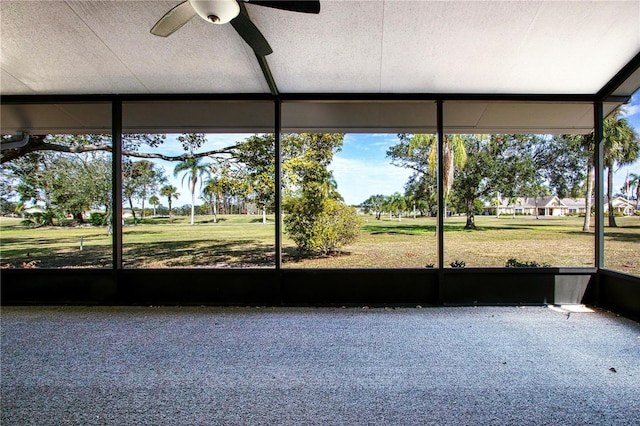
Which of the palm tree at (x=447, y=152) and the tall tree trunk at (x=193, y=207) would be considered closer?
the palm tree at (x=447, y=152)

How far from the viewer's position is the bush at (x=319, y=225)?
15.1ft

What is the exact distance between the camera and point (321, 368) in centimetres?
216

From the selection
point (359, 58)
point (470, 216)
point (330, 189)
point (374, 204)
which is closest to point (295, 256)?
point (330, 189)

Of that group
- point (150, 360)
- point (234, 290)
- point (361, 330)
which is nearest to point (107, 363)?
point (150, 360)

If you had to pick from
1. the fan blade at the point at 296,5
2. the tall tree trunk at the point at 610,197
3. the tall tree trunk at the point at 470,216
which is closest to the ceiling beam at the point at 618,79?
the tall tree trunk at the point at 610,197

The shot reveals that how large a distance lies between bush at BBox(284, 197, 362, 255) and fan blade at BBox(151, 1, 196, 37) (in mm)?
2742

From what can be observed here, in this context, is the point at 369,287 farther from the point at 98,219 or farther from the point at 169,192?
the point at 98,219

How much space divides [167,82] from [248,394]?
348 cm

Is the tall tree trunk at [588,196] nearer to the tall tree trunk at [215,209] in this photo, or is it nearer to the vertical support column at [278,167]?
the vertical support column at [278,167]

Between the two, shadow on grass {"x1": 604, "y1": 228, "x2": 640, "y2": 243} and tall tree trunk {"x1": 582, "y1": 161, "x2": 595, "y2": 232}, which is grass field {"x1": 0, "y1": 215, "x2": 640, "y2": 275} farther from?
shadow on grass {"x1": 604, "y1": 228, "x2": 640, "y2": 243}

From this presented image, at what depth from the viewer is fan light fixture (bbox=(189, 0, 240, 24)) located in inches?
75.4

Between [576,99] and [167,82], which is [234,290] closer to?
[167,82]

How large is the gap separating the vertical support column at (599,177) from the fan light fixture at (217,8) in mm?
4401

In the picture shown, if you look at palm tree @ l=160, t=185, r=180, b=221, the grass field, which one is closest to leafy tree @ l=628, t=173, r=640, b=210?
the grass field
